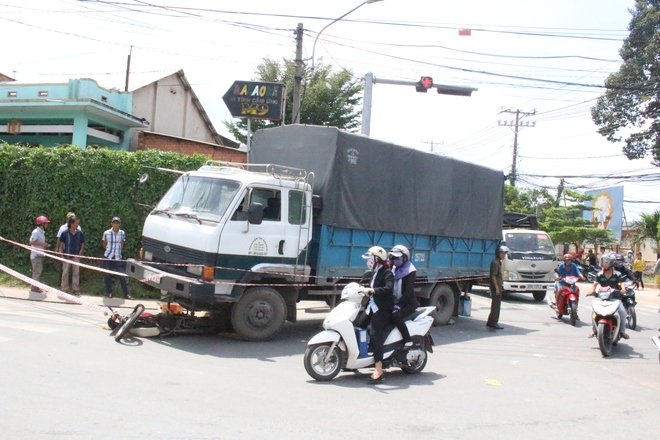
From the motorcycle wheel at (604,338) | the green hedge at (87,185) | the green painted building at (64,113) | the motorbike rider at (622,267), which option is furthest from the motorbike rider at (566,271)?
the green painted building at (64,113)

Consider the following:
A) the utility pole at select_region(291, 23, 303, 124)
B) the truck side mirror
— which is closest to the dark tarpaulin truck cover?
the truck side mirror

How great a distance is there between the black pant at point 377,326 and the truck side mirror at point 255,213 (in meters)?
2.16

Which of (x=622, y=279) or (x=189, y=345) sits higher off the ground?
(x=622, y=279)

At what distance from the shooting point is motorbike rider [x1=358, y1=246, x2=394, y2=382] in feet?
22.7

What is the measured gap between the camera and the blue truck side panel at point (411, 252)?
30.6 ft

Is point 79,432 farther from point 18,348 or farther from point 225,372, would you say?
point 18,348

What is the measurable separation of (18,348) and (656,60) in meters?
29.9

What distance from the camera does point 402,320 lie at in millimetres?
7160

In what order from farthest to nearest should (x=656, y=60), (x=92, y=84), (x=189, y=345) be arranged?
1. (x=656, y=60)
2. (x=92, y=84)
3. (x=189, y=345)

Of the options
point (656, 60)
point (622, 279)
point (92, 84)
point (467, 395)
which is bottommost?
point (467, 395)

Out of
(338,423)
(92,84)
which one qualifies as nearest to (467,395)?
(338,423)

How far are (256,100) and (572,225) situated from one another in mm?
20532

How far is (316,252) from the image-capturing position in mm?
9312

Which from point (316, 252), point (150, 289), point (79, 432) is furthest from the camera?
point (150, 289)
